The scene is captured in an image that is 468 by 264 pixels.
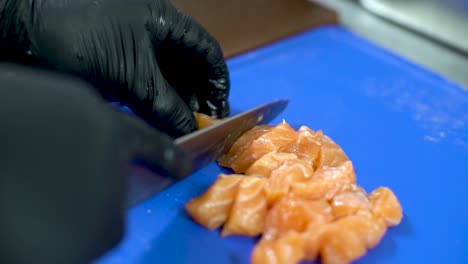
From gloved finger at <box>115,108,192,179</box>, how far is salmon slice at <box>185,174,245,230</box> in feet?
0.89

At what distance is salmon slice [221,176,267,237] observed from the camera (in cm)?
177

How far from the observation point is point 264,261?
63.2 inches

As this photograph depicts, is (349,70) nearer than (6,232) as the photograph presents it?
No

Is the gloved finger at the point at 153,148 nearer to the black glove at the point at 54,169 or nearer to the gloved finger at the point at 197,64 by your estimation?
the black glove at the point at 54,169

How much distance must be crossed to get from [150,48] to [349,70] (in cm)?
113

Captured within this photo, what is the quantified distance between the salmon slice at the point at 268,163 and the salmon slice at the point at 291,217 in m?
0.18

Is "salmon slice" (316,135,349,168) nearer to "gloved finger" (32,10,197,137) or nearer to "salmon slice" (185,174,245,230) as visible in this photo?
"salmon slice" (185,174,245,230)

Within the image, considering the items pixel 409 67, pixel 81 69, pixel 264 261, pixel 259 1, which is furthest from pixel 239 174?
pixel 259 1

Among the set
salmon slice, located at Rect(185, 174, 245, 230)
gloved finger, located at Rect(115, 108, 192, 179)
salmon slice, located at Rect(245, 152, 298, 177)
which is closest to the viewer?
gloved finger, located at Rect(115, 108, 192, 179)

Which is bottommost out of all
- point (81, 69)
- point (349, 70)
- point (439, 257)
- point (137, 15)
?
point (439, 257)

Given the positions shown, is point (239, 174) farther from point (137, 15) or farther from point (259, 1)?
point (259, 1)

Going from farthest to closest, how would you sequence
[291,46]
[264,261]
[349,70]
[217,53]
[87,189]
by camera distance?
1. [291,46]
2. [349,70]
3. [217,53]
4. [264,261]
5. [87,189]

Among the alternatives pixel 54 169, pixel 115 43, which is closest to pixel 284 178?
pixel 115 43

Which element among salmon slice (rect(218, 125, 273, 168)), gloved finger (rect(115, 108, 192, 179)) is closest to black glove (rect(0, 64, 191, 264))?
gloved finger (rect(115, 108, 192, 179))
